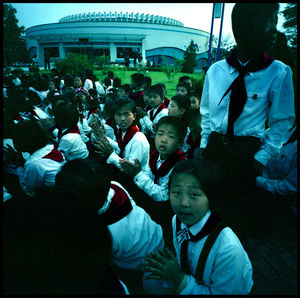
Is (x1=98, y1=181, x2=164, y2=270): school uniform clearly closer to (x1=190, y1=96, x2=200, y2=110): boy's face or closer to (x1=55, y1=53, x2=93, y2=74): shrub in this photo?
(x1=190, y1=96, x2=200, y2=110): boy's face

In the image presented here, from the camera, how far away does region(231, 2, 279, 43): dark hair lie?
146 cm

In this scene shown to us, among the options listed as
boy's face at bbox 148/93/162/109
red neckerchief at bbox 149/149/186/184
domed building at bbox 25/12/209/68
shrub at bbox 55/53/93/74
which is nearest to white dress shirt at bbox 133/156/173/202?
red neckerchief at bbox 149/149/186/184

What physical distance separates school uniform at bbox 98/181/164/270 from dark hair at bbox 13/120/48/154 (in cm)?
115

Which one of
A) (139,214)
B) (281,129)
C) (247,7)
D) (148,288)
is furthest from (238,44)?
(148,288)

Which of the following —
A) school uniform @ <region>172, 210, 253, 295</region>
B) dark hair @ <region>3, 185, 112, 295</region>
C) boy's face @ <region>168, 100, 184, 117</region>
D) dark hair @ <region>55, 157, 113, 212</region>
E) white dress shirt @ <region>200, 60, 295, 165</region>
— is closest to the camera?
dark hair @ <region>3, 185, 112, 295</region>

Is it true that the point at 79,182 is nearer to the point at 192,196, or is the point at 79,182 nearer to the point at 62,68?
Answer: the point at 192,196

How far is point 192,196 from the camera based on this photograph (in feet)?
3.96

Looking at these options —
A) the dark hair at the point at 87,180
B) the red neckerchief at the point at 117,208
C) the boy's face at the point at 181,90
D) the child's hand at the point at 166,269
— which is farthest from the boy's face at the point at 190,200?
the boy's face at the point at 181,90

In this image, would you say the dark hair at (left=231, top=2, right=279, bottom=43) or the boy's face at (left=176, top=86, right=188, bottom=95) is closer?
the dark hair at (left=231, top=2, right=279, bottom=43)

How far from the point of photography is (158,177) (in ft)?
7.12

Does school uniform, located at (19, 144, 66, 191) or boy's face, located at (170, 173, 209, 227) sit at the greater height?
boy's face, located at (170, 173, 209, 227)

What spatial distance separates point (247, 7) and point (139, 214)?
5.69 ft

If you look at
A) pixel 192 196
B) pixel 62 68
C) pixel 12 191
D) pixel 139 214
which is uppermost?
pixel 62 68

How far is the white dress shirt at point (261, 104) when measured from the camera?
62.6 inches
